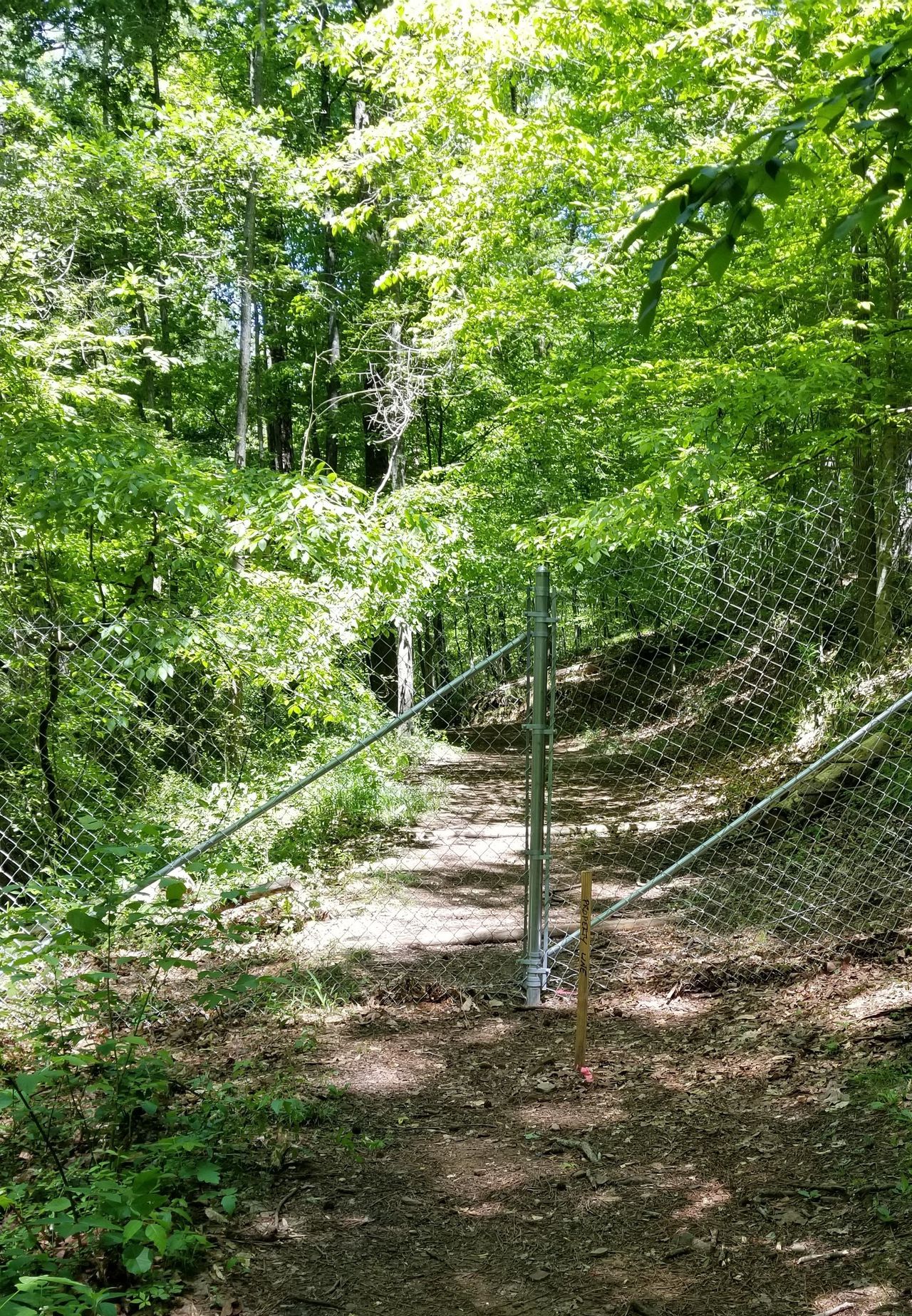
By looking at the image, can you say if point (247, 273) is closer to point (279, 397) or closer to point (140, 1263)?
point (279, 397)

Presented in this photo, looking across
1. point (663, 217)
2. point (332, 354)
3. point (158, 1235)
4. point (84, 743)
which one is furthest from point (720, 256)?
point (332, 354)

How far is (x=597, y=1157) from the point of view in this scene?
2959 millimetres

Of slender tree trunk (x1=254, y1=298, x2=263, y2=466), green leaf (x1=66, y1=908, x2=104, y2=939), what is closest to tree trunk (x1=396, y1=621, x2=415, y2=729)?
slender tree trunk (x1=254, y1=298, x2=263, y2=466)

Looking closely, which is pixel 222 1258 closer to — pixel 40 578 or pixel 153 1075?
pixel 153 1075

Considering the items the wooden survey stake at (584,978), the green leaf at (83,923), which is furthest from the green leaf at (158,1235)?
the wooden survey stake at (584,978)

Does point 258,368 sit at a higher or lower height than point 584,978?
higher

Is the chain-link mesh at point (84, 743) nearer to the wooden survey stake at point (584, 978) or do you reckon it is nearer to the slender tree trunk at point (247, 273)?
the wooden survey stake at point (584, 978)

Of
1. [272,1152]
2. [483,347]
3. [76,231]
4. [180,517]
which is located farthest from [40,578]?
[483,347]

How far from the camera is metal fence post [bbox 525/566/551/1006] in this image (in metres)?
4.00

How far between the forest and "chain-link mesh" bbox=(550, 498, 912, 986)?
0.06 m

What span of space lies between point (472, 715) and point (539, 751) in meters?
3.64

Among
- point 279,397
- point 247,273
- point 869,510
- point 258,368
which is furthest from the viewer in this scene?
point 279,397

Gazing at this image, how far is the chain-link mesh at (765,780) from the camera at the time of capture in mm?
4672

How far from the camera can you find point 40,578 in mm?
6504
